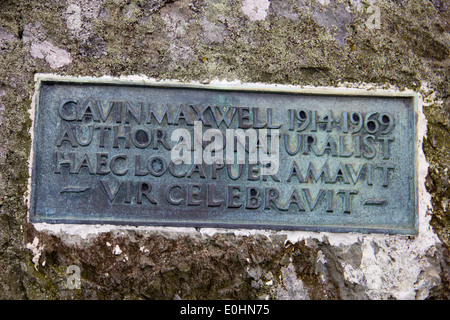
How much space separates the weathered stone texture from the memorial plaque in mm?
57

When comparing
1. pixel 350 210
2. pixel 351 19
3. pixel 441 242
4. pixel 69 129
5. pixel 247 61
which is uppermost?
pixel 351 19

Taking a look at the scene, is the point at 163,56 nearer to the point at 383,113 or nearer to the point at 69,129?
the point at 69,129

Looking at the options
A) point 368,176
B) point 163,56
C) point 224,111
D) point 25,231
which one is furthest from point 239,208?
point 25,231

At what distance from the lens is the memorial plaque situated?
169 centimetres

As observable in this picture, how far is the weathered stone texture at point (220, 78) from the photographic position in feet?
5.43

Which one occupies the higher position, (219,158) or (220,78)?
(220,78)

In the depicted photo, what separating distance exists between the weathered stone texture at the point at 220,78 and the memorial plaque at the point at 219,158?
6cm

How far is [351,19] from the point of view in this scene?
187 centimetres

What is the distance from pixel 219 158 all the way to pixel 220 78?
0.30 meters

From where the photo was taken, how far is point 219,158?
68.3 inches

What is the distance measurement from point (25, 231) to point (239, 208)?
75cm

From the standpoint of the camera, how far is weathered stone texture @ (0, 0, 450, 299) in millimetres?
1655

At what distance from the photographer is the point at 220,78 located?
1.78 m

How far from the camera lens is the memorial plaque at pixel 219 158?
66.6 inches
